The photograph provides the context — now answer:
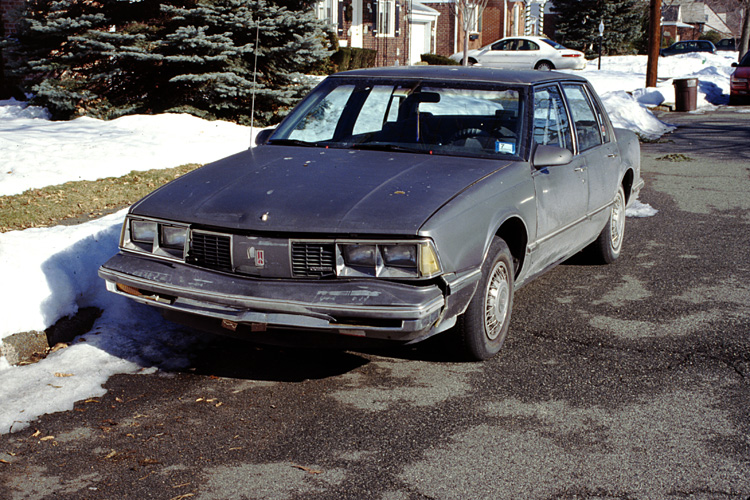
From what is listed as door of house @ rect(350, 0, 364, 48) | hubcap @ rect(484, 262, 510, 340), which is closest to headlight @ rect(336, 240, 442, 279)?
hubcap @ rect(484, 262, 510, 340)

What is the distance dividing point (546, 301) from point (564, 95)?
1534 millimetres

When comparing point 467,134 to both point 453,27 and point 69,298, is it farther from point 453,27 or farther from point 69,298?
point 453,27

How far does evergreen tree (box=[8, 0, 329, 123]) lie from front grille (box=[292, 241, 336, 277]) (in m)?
Answer: 10.7

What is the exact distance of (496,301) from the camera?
15.2 feet

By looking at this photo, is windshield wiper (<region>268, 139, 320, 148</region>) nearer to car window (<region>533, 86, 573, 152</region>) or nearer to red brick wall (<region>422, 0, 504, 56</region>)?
car window (<region>533, 86, 573, 152</region>)

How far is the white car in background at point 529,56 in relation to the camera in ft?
113

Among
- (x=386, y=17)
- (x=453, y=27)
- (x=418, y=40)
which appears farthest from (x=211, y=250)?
(x=453, y=27)

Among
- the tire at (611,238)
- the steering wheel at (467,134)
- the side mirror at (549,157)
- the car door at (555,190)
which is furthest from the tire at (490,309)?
the tire at (611,238)

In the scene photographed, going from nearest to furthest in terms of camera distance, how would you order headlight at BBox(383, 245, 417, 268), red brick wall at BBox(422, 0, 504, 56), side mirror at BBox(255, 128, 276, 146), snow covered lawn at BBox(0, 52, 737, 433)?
headlight at BBox(383, 245, 417, 268)
snow covered lawn at BBox(0, 52, 737, 433)
side mirror at BBox(255, 128, 276, 146)
red brick wall at BBox(422, 0, 504, 56)

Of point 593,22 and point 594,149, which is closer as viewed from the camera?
point 594,149

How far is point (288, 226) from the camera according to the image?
Result: 398cm

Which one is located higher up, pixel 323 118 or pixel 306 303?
pixel 323 118

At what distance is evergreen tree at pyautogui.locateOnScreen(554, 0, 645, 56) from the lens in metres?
49.9

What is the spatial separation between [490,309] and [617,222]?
287cm
